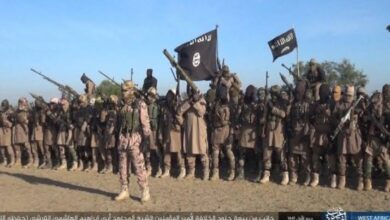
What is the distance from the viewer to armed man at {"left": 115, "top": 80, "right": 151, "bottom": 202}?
374 inches

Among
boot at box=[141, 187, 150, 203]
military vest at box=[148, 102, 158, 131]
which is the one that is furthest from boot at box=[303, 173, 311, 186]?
military vest at box=[148, 102, 158, 131]

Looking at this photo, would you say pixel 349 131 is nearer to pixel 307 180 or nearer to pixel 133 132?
pixel 307 180

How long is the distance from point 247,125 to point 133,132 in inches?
112

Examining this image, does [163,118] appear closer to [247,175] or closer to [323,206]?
[247,175]

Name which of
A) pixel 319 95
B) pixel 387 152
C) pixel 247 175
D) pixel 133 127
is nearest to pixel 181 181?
pixel 247 175

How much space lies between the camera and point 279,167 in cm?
1179

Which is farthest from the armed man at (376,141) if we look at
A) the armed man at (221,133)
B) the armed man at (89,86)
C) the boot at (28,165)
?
the boot at (28,165)

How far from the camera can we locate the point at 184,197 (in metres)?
10.1

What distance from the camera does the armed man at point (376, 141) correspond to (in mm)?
9961

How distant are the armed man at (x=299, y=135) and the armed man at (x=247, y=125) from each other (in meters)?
0.78

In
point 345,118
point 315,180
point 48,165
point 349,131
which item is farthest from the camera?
point 48,165

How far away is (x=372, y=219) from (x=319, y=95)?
3.24 m

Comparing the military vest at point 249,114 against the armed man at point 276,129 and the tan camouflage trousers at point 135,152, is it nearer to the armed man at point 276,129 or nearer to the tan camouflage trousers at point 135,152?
the armed man at point 276,129

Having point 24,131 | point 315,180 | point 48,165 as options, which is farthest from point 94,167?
point 315,180
